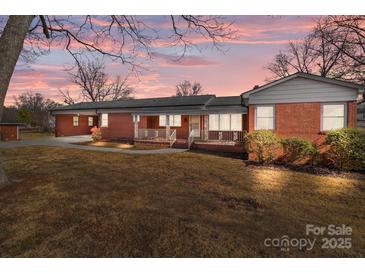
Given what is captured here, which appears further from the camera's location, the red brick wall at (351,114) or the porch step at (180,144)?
the porch step at (180,144)

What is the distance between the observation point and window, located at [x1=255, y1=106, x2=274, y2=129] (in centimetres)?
1255

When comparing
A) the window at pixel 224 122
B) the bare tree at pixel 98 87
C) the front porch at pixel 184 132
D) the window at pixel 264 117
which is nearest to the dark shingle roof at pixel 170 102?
the front porch at pixel 184 132

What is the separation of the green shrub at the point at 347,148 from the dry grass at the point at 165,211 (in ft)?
4.24

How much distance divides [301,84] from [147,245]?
12.1 m

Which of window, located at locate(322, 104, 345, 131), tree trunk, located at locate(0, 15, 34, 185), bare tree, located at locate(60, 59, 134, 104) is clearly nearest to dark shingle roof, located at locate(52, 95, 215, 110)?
window, located at locate(322, 104, 345, 131)

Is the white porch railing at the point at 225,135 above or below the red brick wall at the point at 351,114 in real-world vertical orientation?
below

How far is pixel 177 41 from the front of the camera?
919 cm

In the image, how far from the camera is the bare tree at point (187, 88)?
70.8 m

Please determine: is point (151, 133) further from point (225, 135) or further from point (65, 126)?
point (65, 126)

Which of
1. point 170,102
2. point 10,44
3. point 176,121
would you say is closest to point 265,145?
point 176,121

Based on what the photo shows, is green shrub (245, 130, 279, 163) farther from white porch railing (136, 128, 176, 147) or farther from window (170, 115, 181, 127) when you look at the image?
window (170, 115, 181, 127)

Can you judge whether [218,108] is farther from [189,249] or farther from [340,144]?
[189,249]

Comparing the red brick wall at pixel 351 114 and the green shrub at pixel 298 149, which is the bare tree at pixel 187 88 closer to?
the green shrub at pixel 298 149

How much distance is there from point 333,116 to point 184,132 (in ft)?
39.8
